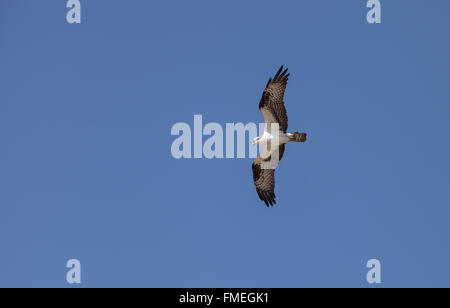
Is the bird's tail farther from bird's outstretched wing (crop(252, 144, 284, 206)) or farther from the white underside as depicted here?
bird's outstretched wing (crop(252, 144, 284, 206))

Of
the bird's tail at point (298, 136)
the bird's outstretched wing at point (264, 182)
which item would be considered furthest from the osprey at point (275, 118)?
the bird's outstretched wing at point (264, 182)

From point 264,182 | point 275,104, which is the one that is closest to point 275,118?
point 275,104

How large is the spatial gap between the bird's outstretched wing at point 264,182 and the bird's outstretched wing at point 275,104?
210 centimetres

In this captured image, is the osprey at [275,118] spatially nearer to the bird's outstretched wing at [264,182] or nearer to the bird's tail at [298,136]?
the bird's tail at [298,136]

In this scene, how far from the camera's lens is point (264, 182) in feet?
68.6

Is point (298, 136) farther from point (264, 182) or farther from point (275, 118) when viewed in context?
point (264, 182)

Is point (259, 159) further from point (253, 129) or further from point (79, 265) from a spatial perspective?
point (79, 265)

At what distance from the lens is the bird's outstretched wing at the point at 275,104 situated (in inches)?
754

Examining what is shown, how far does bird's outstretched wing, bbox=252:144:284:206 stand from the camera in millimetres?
20828

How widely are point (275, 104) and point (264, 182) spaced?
9.62ft
